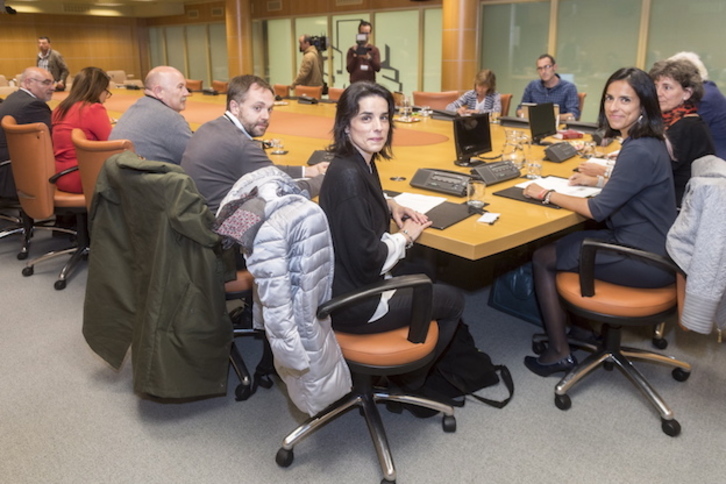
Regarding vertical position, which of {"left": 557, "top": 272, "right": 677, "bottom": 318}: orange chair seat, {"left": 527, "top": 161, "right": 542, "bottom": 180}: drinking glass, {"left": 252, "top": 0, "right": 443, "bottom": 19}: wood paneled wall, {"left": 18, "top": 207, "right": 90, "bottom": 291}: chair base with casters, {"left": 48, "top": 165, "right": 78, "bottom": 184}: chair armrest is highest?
{"left": 252, "top": 0, "right": 443, "bottom": 19}: wood paneled wall

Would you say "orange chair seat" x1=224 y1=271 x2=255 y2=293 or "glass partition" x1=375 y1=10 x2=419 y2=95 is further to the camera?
"glass partition" x1=375 y1=10 x2=419 y2=95

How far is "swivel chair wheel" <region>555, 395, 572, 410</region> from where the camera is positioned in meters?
2.33

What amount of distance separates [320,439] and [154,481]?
0.58 meters

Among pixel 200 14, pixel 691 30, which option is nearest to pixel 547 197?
pixel 691 30

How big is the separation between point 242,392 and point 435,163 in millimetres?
1674

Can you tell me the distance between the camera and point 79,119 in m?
3.71

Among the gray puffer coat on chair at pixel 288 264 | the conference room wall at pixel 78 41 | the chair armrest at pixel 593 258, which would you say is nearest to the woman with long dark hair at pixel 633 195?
the chair armrest at pixel 593 258

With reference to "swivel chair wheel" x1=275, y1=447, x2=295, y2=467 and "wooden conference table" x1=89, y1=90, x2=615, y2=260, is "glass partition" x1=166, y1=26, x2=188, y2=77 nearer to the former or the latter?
"wooden conference table" x1=89, y1=90, x2=615, y2=260

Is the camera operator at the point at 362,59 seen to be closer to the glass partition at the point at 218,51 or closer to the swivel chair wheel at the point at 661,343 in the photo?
the swivel chair wheel at the point at 661,343

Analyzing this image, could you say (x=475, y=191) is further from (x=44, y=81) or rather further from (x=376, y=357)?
(x=44, y=81)

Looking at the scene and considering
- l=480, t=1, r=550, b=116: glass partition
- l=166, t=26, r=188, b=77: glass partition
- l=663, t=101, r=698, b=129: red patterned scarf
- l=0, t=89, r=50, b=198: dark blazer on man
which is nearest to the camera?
l=663, t=101, r=698, b=129: red patterned scarf

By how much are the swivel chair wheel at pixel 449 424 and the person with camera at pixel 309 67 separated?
7092 mm

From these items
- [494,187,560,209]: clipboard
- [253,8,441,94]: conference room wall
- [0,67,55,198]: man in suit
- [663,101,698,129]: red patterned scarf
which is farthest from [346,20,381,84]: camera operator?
[494,187,560,209]: clipboard

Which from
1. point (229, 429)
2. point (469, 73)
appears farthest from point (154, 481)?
point (469, 73)
